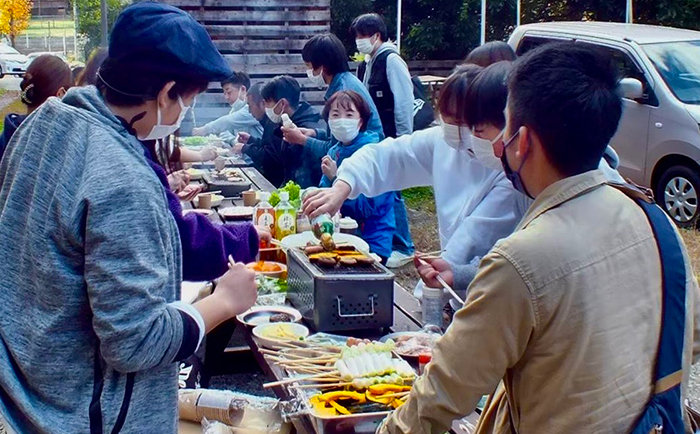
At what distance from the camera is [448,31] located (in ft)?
61.7

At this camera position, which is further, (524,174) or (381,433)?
(381,433)

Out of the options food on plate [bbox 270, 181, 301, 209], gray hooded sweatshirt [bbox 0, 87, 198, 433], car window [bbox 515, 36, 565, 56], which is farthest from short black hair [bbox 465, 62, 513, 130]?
car window [bbox 515, 36, 565, 56]

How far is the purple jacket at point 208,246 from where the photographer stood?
2406 millimetres

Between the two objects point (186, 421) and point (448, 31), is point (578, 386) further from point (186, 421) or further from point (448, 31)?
point (448, 31)

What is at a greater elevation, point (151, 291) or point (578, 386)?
point (151, 291)

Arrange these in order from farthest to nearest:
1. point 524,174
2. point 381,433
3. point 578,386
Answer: point 381,433, point 524,174, point 578,386

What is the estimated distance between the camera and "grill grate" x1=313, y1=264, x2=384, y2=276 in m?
2.93

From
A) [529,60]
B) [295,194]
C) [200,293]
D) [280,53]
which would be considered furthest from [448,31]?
[529,60]

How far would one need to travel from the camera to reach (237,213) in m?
4.96

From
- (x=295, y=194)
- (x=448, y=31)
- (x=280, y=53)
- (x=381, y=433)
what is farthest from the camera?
(x=448, y=31)

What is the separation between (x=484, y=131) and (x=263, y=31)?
29.2 feet

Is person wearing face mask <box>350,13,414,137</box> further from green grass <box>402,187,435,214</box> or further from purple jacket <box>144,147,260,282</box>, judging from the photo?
purple jacket <box>144,147,260,282</box>

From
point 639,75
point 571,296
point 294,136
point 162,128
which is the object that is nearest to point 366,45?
point 294,136

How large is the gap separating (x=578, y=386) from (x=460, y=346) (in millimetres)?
249
